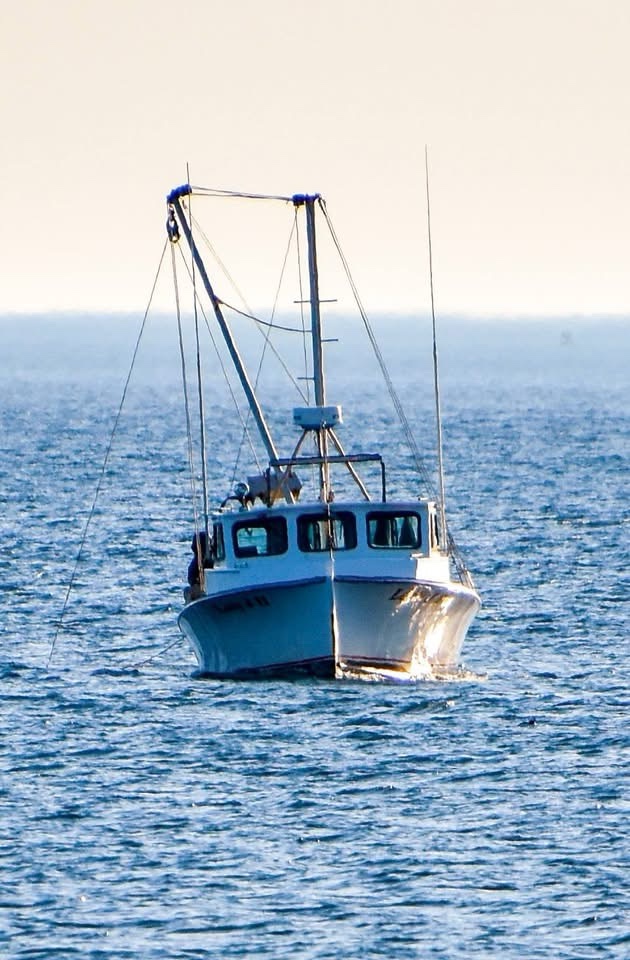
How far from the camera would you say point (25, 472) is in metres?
122

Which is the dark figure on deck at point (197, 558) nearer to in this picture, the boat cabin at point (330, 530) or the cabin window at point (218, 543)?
the cabin window at point (218, 543)

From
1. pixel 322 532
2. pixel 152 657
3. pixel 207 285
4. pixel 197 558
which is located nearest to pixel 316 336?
pixel 322 532

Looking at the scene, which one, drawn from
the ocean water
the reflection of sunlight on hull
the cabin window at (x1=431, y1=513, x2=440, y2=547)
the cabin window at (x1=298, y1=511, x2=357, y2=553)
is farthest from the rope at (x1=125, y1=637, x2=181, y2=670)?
the cabin window at (x1=431, y1=513, x2=440, y2=547)

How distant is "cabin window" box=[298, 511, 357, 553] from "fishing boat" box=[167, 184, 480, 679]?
0.08 feet

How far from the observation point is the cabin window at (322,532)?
5325 centimetres

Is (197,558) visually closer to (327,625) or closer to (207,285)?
(327,625)

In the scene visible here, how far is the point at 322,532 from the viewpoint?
5334 centimetres

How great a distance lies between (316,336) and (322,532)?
15.9 feet

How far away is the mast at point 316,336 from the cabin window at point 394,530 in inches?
57.9

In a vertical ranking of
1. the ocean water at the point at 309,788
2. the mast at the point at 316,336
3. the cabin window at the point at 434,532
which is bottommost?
the ocean water at the point at 309,788

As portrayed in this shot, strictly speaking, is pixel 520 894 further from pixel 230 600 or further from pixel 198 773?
pixel 230 600

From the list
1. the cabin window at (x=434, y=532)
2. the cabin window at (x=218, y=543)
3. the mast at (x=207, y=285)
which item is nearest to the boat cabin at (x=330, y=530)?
the cabin window at (x=434, y=532)

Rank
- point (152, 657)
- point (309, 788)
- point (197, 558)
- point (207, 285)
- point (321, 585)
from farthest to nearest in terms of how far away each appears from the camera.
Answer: point (207, 285) < point (152, 657) < point (197, 558) < point (321, 585) < point (309, 788)

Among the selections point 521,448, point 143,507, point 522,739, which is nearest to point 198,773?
point 522,739
